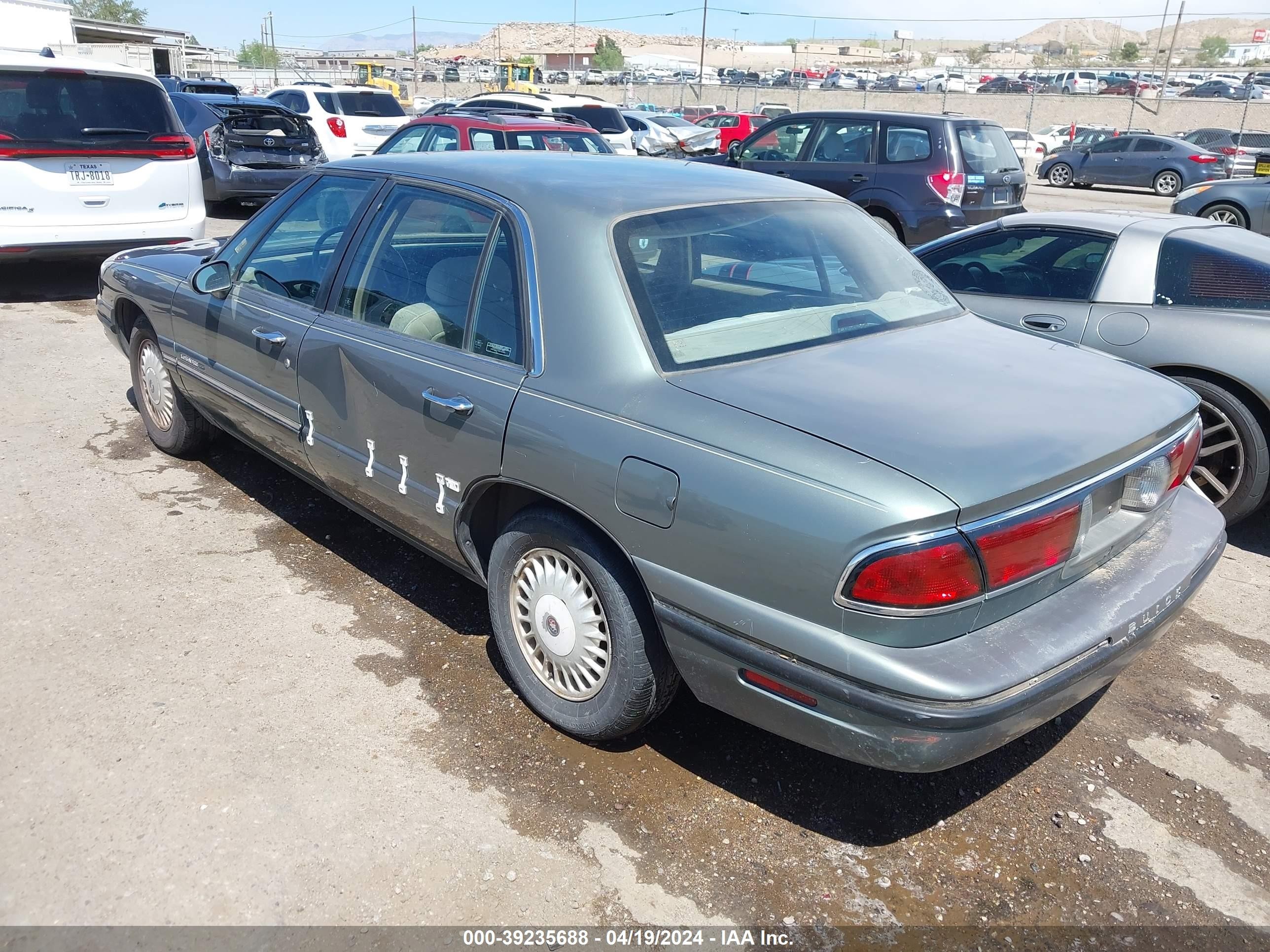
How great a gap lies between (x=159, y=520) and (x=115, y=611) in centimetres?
89

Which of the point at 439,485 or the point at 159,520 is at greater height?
the point at 439,485

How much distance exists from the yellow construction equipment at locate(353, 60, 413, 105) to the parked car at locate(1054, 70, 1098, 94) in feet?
103

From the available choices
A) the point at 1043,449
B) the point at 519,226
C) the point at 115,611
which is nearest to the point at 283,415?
the point at 115,611

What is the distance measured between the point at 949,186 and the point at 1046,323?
5793 millimetres

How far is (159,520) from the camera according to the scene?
4.56 m

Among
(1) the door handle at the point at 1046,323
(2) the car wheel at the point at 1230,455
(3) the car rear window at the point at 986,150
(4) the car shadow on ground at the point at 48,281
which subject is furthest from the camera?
(3) the car rear window at the point at 986,150

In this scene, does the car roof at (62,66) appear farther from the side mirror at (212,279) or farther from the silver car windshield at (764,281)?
the silver car windshield at (764,281)

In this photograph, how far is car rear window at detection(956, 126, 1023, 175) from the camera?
10250 millimetres

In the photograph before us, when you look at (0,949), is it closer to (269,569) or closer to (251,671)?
(251,671)

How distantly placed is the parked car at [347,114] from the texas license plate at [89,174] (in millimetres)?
7543

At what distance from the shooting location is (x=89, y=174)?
802 cm

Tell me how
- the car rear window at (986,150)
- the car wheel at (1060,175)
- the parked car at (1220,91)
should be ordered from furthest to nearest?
the parked car at (1220,91) → the car wheel at (1060,175) → the car rear window at (986,150)

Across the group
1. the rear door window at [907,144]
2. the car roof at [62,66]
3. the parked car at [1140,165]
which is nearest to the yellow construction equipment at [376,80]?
the parked car at [1140,165]

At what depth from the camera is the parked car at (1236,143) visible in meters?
25.7
